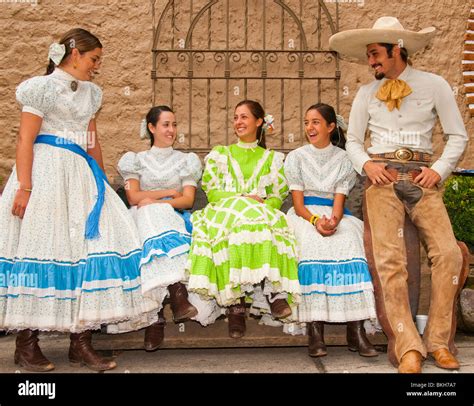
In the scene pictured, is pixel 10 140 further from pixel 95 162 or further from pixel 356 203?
pixel 356 203

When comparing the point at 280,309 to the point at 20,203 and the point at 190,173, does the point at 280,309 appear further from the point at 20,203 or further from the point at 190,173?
the point at 20,203

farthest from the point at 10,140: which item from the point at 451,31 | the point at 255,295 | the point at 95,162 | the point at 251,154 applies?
the point at 451,31

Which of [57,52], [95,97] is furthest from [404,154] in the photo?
[57,52]

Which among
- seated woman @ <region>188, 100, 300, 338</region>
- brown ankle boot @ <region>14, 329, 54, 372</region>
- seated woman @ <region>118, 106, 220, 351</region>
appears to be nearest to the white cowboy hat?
seated woman @ <region>188, 100, 300, 338</region>

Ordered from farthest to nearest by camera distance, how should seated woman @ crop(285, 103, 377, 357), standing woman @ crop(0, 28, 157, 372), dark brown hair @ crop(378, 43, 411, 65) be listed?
dark brown hair @ crop(378, 43, 411, 65) < seated woman @ crop(285, 103, 377, 357) < standing woman @ crop(0, 28, 157, 372)

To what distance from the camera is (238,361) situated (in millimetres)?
3793

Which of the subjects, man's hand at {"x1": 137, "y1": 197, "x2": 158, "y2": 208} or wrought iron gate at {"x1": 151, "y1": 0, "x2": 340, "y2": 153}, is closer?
man's hand at {"x1": 137, "y1": 197, "x2": 158, "y2": 208}

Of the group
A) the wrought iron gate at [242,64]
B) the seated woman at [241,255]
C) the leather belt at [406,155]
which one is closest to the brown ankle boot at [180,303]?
the seated woman at [241,255]

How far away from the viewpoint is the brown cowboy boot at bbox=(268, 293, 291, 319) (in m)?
3.59

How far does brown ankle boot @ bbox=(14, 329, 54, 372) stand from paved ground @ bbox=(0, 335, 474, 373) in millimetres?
67

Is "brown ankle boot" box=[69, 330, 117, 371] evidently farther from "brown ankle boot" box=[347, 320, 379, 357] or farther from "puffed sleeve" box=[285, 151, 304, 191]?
"puffed sleeve" box=[285, 151, 304, 191]

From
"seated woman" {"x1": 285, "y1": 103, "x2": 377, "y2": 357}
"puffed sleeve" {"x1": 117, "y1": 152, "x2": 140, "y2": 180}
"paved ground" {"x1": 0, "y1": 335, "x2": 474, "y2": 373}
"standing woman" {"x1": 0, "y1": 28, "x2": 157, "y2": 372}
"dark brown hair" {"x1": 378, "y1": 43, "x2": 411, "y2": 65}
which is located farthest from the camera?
"puffed sleeve" {"x1": 117, "y1": 152, "x2": 140, "y2": 180}

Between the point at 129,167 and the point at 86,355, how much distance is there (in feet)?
4.30

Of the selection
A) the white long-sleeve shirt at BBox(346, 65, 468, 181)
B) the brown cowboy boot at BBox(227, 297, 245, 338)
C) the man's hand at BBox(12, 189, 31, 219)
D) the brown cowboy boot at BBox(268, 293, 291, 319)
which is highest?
the white long-sleeve shirt at BBox(346, 65, 468, 181)
